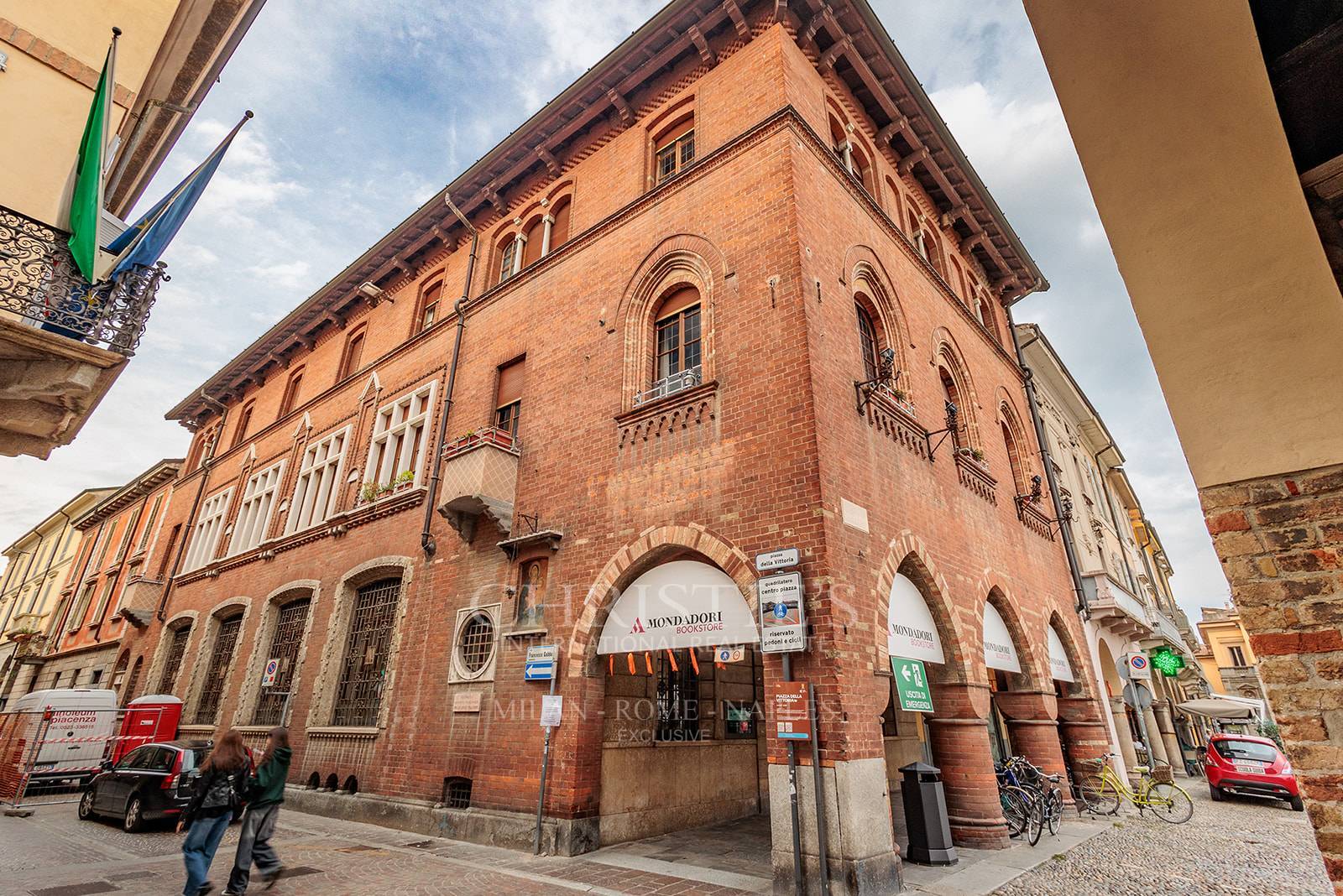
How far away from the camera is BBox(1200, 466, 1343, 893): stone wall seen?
2.51m

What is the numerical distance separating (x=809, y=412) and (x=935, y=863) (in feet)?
19.1

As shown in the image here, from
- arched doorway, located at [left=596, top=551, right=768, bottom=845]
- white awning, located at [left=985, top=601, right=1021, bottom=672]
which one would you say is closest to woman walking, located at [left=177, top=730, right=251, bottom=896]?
arched doorway, located at [left=596, top=551, right=768, bottom=845]

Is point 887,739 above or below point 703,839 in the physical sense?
above

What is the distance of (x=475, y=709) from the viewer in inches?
404

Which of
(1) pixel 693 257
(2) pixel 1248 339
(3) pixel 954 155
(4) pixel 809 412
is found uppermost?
(3) pixel 954 155

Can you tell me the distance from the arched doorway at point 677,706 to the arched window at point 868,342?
4597mm

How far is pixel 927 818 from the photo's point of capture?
8.10 metres

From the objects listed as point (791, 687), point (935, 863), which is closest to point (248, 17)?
point (791, 687)

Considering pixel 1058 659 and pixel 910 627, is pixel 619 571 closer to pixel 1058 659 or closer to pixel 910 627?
pixel 910 627

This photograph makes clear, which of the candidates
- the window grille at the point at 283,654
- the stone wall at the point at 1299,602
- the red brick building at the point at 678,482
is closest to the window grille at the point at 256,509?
the red brick building at the point at 678,482

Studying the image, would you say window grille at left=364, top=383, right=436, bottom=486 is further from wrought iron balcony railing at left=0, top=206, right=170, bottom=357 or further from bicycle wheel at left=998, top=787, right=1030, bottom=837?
bicycle wheel at left=998, top=787, right=1030, bottom=837

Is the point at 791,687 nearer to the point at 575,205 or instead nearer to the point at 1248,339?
the point at 1248,339

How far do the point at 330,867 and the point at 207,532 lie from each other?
17.4 metres

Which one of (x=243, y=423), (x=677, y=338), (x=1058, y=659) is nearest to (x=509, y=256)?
(x=677, y=338)
